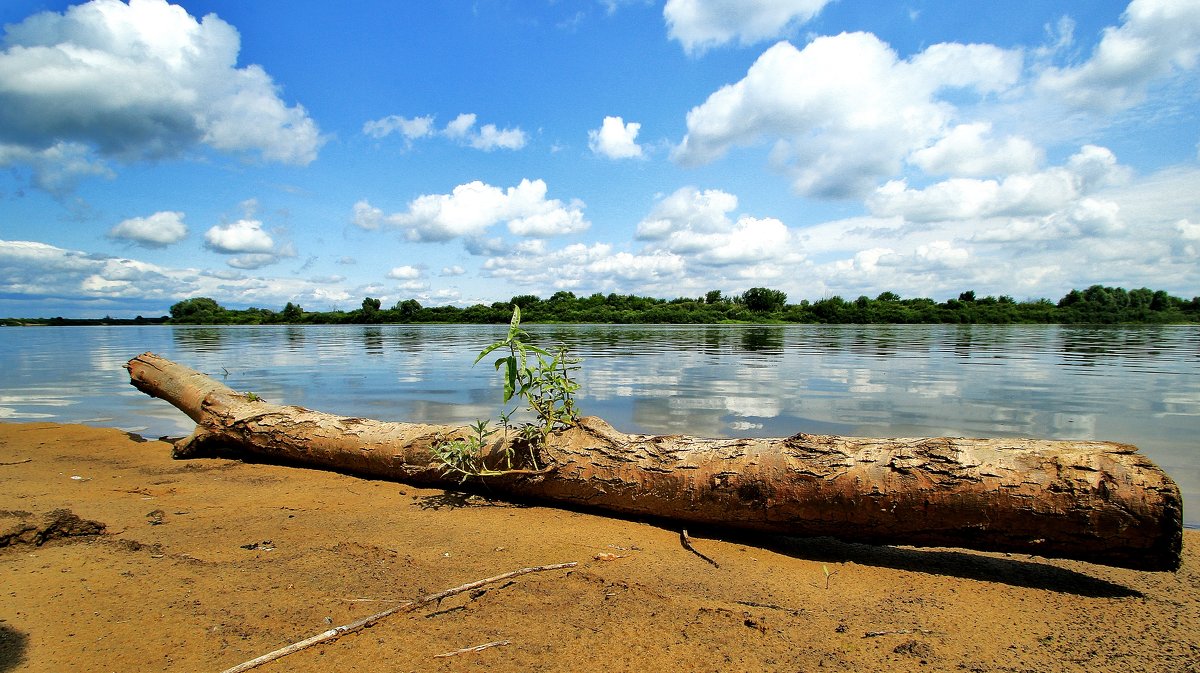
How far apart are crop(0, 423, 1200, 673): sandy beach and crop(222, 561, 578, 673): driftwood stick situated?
0.04 m

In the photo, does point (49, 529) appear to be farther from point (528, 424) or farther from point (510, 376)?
point (528, 424)

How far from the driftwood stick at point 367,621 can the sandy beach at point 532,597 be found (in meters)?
0.04

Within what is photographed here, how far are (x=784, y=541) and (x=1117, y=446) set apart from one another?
86.2 inches

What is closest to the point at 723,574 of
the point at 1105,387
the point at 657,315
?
the point at 1105,387

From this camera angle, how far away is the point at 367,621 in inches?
106

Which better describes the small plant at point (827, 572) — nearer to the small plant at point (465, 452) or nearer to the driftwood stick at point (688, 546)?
the driftwood stick at point (688, 546)

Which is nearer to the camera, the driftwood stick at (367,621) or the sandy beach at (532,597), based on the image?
the driftwood stick at (367,621)

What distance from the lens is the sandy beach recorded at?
8.30 feet

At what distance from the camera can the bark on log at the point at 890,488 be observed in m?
3.30

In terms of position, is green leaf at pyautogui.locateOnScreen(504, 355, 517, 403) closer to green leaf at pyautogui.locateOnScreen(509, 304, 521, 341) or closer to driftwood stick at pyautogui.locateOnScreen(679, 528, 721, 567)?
green leaf at pyautogui.locateOnScreen(509, 304, 521, 341)

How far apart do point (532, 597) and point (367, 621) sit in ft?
2.86

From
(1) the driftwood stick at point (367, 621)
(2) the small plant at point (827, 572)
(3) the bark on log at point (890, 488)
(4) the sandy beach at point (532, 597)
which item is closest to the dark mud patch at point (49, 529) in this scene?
(4) the sandy beach at point (532, 597)

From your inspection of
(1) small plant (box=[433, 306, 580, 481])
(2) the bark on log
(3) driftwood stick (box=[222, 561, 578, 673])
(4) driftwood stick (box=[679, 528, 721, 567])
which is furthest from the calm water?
(3) driftwood stick (box=[222, 561, 578, 673])

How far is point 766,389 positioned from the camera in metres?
12.4
